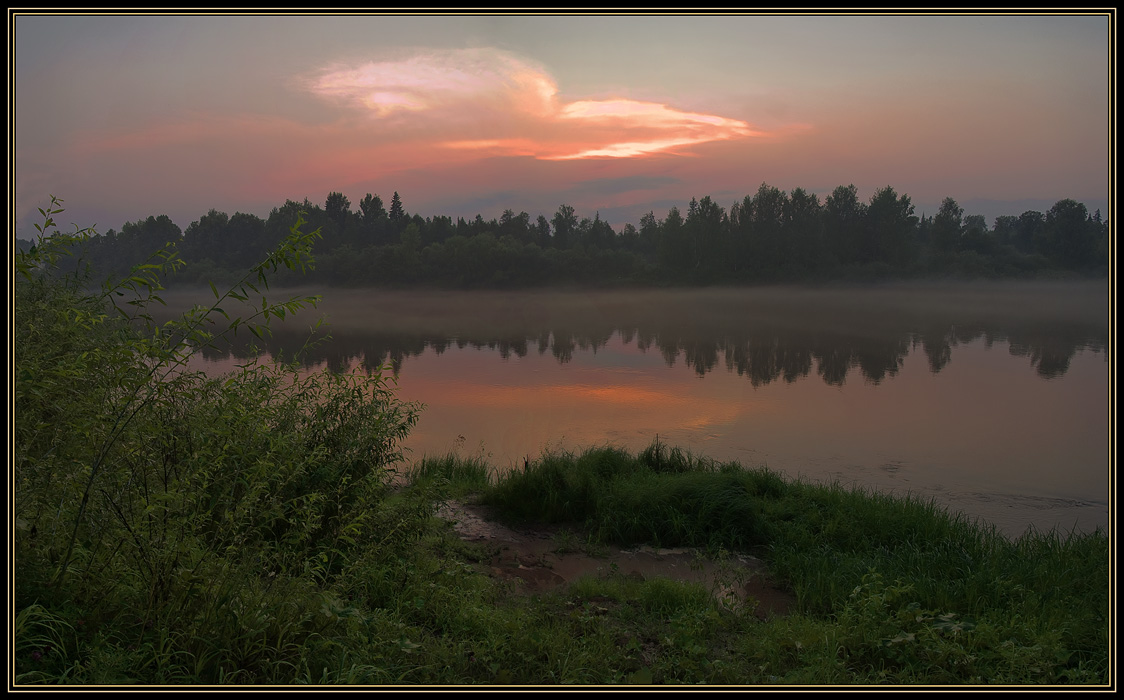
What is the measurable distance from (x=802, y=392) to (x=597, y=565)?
14.0 metres

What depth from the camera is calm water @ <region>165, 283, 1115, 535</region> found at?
1162 cm

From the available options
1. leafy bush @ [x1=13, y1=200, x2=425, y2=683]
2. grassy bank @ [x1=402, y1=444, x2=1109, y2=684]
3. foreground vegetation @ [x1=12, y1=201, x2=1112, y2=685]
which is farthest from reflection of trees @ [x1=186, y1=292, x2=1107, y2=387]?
leafy bush @ [x1=13, y1=200, x2=425, y2=683]

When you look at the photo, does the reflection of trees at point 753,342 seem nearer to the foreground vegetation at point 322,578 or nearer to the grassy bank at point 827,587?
the grassy bank at point 827,587

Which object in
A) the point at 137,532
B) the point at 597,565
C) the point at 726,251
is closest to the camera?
the point at 137,532

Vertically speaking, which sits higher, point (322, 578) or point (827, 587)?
point (322, 578)

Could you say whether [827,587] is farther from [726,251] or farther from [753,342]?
[726,251]

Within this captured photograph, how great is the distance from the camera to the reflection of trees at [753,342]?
24.8 meters

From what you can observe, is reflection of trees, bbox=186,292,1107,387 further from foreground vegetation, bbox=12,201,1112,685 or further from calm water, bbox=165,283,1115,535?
foreground vegetation, bbox=12,201,1112,685

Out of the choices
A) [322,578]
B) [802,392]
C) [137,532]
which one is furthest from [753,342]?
[137,532]

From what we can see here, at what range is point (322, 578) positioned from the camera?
4.66 metres

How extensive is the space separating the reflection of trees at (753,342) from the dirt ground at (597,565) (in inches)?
580

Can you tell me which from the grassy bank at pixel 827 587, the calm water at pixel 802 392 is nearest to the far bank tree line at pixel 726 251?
the calm water at pixel 802 392

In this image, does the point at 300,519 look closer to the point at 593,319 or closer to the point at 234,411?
the point at 234,411

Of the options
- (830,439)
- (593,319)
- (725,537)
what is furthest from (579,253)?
(725,537)
